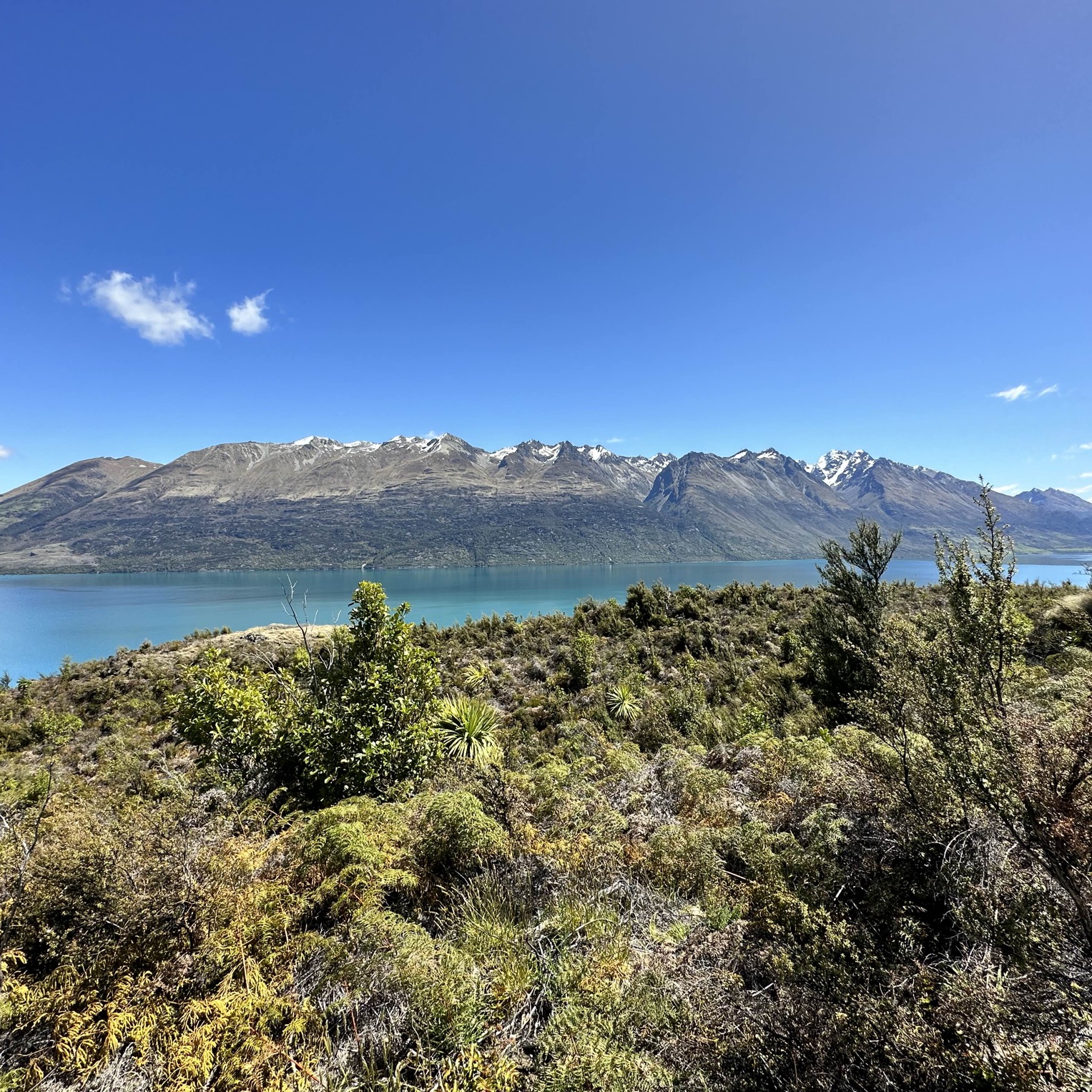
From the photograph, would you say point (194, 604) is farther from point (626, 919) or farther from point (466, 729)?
point (626, 919)

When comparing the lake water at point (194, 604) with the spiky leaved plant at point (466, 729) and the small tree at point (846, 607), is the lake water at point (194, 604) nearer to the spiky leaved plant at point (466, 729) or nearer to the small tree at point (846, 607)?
the spiky leaved plant at point (466, 729)

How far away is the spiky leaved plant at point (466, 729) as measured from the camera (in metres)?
8.42

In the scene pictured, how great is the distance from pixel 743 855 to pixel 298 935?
3.36 metres

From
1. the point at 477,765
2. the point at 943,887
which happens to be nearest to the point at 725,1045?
the point at 943,887

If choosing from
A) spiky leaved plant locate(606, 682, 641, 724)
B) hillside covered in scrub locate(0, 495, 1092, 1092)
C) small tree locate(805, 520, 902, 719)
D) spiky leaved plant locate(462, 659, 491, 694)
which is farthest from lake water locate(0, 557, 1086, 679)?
hillside covered in scrub locate(0, 495, 1092, 1092)

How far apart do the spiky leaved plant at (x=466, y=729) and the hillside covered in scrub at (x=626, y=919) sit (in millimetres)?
1934

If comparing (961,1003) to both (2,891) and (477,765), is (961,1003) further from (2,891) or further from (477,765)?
(2,891)

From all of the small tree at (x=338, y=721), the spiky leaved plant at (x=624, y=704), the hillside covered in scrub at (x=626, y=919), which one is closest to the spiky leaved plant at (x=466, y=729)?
the small tree at (x=338, y=721)

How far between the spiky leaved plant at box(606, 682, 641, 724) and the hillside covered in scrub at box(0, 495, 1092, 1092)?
5470 mm

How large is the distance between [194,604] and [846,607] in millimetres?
96840

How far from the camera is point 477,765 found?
6.07 meters

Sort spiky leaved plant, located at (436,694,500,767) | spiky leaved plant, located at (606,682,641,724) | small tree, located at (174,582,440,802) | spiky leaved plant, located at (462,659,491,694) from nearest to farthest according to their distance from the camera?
small tree, located at (174,582,440,802) → spiky leaved plant, located at (436,694,500,767) → spiky leaved plant, located at (606,682,641,724) → spiky leaved plant, located at (462,659,491,694)

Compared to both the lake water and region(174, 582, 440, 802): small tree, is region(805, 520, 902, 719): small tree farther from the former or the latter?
the lake water

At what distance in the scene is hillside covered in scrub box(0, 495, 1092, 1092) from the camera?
227cm
